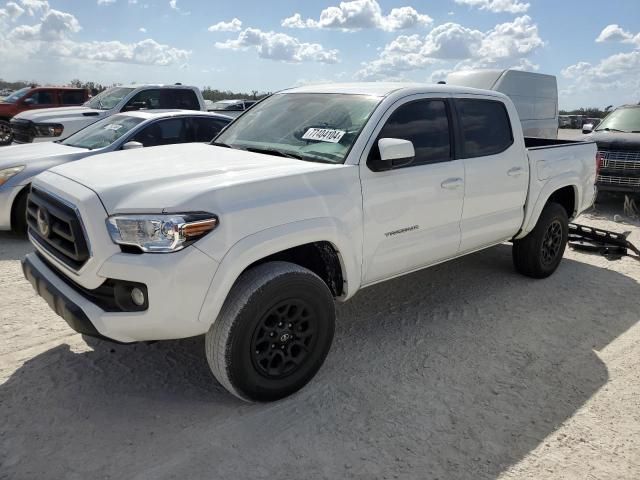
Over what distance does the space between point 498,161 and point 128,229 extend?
3097 mm

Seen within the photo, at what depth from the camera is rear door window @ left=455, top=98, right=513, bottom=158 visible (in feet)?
14.0

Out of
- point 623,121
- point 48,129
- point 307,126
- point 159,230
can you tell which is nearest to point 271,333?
point 159,230

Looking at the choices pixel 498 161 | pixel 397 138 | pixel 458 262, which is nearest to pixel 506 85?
pixel 458 262

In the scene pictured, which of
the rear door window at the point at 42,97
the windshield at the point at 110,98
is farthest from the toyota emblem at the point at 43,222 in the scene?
the rear door window at the point at 42,97

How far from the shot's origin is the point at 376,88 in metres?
3.98

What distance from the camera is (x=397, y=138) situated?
366 centimetres

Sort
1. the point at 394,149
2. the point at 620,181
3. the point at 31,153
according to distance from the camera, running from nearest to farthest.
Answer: the point at 394,149 → the point at 31,153 → the point at 620,181

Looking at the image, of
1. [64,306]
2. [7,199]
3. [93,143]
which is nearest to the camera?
[64,306]

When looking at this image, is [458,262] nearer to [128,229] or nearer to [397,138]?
[397,138]

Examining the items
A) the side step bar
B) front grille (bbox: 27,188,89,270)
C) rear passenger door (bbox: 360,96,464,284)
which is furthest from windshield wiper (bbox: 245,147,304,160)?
the side step bar

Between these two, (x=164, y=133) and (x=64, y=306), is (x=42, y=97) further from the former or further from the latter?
(x=64, y=306)

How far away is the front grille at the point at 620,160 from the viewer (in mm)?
8719

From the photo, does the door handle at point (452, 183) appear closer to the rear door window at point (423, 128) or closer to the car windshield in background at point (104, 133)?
the rear door window at point (423, 128)

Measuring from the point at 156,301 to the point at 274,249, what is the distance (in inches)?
27.0
